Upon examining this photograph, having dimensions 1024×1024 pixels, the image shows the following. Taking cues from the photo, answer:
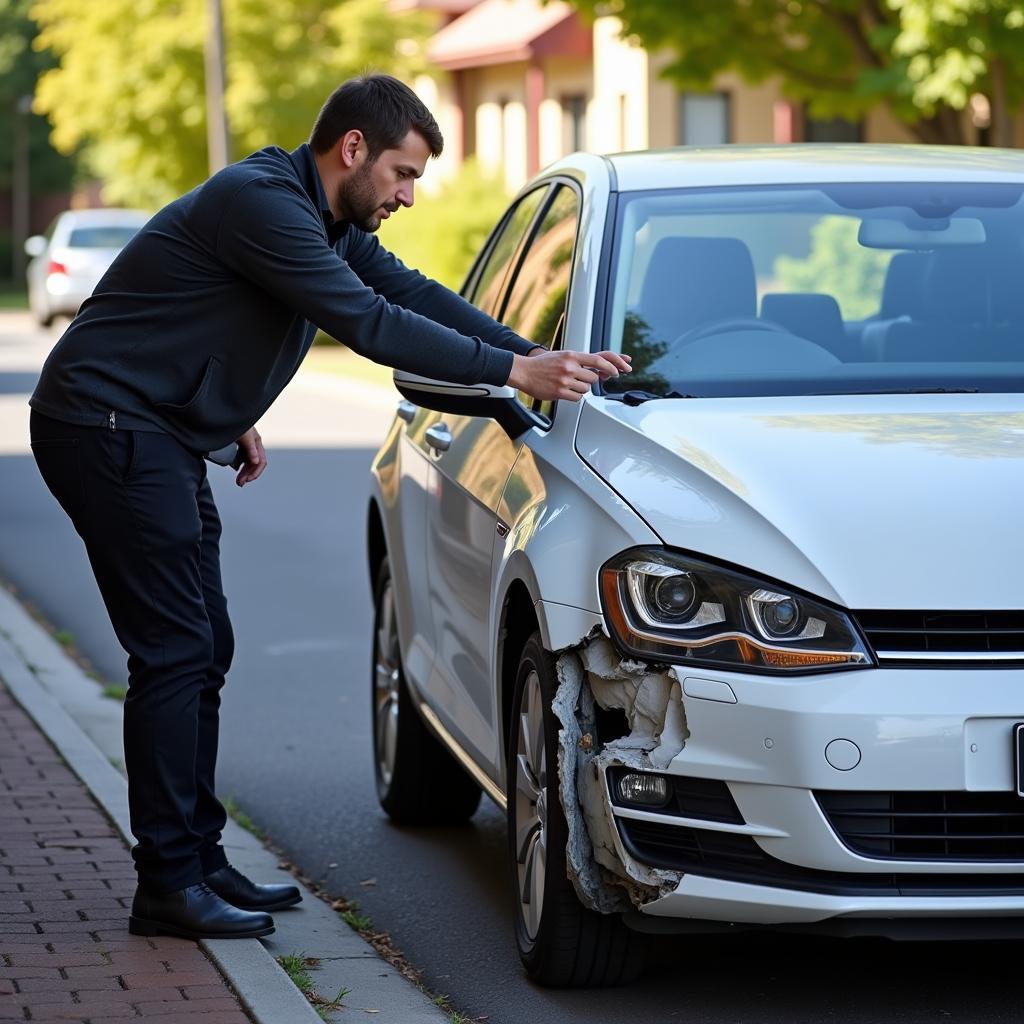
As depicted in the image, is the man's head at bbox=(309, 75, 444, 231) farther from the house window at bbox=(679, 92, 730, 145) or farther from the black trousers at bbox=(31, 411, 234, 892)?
the house window at bbox=(679, 92, 730, 145)

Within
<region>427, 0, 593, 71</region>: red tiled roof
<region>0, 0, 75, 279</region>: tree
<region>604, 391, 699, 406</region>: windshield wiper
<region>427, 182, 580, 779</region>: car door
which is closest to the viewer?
<region>604, 391, 699, 406</region>: windshield wiper

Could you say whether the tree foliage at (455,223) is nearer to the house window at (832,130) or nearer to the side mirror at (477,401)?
the house window at (832,130)

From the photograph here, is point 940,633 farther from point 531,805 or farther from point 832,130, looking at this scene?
point 832,130

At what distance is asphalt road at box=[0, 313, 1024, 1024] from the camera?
15.2 ft

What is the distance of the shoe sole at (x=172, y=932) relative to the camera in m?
4.82

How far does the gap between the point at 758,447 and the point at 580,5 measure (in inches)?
728

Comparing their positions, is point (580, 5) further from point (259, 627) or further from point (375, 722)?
point (375, 722)

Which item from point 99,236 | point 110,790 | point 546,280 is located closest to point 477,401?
point 546,280

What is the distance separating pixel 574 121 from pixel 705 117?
190 inches

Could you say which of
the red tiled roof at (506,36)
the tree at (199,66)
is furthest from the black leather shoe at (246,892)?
the tree at (199,66)

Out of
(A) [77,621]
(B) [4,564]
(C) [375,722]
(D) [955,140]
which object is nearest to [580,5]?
(D) [955,140]

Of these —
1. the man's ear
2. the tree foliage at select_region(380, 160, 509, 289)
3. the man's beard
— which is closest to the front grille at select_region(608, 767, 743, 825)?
the man's beard

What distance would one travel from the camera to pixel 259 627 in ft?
32.9

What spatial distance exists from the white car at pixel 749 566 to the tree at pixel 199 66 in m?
32.1
